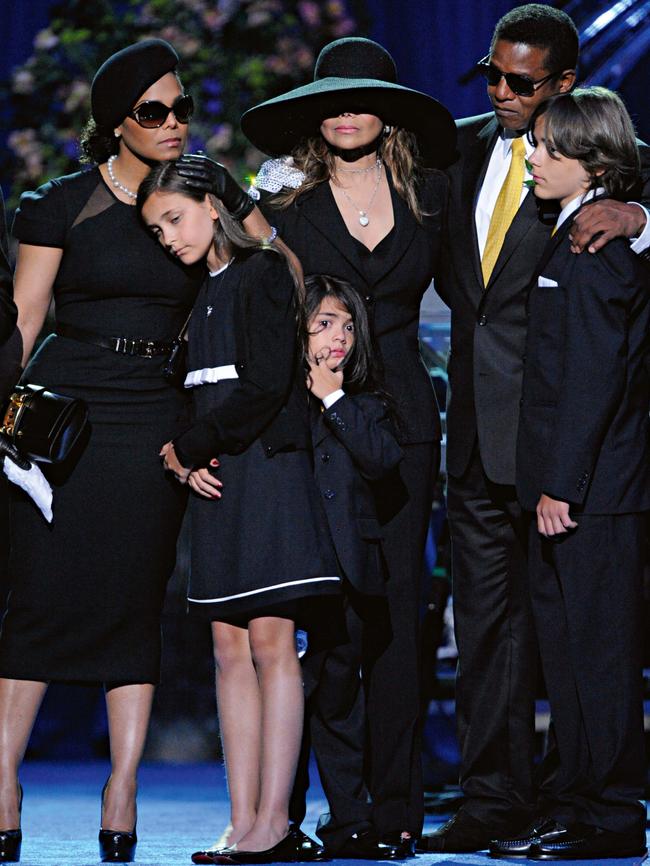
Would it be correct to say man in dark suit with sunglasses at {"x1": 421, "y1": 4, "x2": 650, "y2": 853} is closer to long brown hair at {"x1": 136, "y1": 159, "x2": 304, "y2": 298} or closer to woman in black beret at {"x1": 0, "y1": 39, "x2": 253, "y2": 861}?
long brown hair at {"x1": 136, "y1": 159, "x2": 304, "y2": 298}

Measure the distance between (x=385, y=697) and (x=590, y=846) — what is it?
565 millimetres

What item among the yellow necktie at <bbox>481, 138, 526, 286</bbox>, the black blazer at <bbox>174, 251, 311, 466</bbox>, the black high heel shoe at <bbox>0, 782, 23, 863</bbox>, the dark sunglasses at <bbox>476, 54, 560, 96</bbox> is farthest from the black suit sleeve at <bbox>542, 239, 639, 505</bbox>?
the black high heel shoe at <bbox>0, 782, 23, 863</bbox>

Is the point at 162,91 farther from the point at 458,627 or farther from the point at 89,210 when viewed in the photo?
the point at 458,627

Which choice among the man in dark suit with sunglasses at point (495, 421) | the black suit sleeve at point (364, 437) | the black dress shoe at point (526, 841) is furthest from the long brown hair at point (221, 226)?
the black dress shoe at point (526, 841)

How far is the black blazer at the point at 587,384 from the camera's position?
3.26m

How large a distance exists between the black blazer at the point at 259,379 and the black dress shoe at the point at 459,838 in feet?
3.04

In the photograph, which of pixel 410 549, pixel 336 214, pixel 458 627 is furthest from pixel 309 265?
pixel 458 627

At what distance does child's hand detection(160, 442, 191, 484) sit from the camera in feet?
10.9

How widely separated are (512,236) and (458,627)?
0.91m

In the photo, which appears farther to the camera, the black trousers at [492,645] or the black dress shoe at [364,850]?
the black trousers at [492,645]

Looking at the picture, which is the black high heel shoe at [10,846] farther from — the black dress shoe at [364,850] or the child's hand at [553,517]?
the child's hand at [553,517]

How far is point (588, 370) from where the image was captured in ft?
10.7

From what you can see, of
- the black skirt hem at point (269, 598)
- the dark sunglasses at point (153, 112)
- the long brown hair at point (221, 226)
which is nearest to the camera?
the black skirt hem at point (269, 598)

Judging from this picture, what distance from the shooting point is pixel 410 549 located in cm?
354
